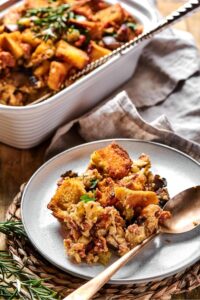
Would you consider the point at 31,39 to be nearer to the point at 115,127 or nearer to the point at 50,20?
the point at 50,20

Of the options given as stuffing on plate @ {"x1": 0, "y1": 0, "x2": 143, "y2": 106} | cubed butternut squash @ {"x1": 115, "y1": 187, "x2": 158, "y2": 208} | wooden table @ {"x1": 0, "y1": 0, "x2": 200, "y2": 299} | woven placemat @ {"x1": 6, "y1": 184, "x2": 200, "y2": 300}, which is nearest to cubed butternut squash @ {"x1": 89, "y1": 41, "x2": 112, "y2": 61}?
stuffing on plate @ {"x1": 0, "y1": 0, "x2": 143, "y2": 106}

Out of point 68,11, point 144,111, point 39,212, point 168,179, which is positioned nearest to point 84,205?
point 39,212

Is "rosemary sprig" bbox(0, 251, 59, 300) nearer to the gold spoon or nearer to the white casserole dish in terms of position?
the gold spoon

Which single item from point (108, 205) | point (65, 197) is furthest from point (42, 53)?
point (108, 205)

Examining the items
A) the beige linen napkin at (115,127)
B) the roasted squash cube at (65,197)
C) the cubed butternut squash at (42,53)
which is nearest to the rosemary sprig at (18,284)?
the roasted squash cube at (65,197)

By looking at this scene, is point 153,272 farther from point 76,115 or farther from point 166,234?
point 76,115

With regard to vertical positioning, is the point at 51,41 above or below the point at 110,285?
above
